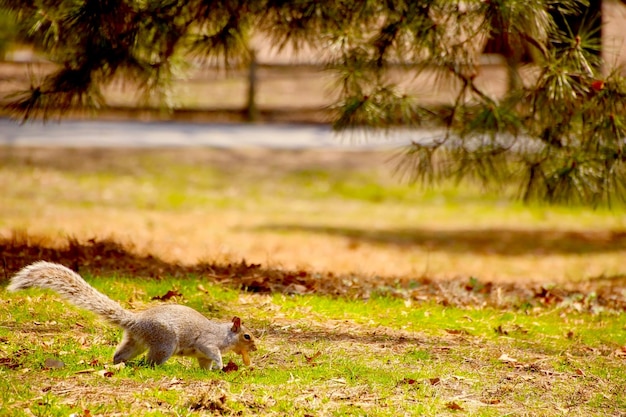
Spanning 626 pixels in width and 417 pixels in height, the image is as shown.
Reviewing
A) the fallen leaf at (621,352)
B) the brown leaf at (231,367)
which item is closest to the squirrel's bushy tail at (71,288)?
the brown leaf at (231,367)

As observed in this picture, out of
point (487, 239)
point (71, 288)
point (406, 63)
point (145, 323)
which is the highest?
point (406, 63)

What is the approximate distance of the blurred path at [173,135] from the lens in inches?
687

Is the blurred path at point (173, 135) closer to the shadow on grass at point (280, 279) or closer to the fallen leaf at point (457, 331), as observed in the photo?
the shadow on grass at point (280, 279)

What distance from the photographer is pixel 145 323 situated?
4742 millimetres

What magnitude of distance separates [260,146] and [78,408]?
13663mm

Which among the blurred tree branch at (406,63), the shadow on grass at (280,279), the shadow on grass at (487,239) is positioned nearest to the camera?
the blurred tree branch at (406,63)

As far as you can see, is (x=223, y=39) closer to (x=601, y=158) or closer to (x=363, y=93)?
(x=363, y=93)

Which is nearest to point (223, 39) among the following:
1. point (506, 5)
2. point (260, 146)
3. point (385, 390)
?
point (506, 5)

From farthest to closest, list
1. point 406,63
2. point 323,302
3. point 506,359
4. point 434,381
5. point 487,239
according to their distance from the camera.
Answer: point 487,239 < point 406,63 < point 323,302 < point 506,359 < point 434,381

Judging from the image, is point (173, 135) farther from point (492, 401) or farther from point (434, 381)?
point (492, 401)

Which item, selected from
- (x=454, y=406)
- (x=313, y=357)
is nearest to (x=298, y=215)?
(x=313, y=357)

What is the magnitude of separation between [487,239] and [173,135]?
7490 mm

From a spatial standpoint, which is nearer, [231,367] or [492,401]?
[492,401]

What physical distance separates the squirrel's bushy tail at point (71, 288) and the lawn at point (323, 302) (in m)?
0.29
